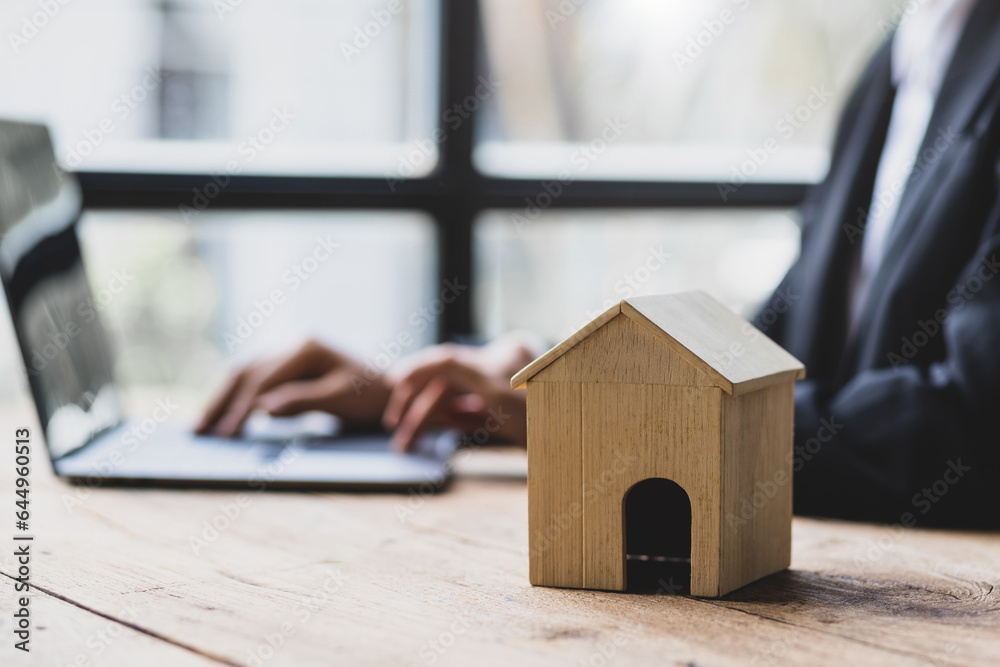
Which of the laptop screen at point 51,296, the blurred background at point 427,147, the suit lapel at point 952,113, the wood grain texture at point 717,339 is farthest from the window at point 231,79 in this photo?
the wood grain texture at point 717,339

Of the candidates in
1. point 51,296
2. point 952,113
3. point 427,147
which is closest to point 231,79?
point 427,147

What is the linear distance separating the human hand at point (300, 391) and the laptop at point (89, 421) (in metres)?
0.03

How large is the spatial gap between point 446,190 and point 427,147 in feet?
0.29

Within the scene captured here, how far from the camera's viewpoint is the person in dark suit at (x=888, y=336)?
3.43ft

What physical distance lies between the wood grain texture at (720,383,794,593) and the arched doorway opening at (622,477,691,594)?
70 mm

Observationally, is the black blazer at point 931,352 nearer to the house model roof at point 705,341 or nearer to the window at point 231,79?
the house model roof at point 705,341

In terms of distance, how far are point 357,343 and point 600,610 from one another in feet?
4.30

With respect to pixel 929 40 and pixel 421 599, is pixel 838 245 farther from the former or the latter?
pixel 421 599

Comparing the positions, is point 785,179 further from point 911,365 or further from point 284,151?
point 284,151

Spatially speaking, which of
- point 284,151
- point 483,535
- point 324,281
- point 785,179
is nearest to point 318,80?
point 284,151

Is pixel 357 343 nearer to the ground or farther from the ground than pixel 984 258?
nearer to the ground

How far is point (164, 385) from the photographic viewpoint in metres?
Result: 2.12

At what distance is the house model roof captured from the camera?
2.47 ft

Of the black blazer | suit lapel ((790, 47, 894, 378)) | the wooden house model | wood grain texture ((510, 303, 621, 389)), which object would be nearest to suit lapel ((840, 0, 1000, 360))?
the black blazer
